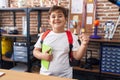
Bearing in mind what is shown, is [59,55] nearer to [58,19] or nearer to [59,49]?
[59,49]

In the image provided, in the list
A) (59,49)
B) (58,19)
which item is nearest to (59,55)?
(59,49)

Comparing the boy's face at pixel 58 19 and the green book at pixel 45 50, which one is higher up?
the boy's face at pixel 58 19

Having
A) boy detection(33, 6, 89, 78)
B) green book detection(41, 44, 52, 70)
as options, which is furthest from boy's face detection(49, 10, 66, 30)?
green book detection(41, 44, 52, 70)

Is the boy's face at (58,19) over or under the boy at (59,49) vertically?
over

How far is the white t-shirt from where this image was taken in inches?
63.6

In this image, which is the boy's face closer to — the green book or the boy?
the boy

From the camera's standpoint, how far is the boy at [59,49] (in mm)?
1613

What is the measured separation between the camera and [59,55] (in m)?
1.63

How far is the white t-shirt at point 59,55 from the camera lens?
162 centimetres

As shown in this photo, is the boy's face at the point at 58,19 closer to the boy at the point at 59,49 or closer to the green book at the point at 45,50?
the boy at the point at 59,49

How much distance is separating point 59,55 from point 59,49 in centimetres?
6

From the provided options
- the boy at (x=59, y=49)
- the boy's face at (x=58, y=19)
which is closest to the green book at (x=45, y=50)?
the boy at (x=59, y=49)

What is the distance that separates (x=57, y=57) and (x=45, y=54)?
0.11 m

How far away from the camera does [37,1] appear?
342 cm
